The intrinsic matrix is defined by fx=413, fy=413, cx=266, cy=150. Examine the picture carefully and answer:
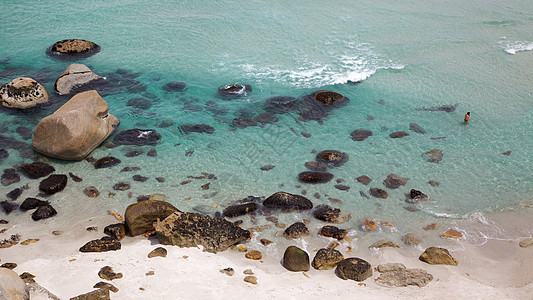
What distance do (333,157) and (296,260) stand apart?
5.13 meters

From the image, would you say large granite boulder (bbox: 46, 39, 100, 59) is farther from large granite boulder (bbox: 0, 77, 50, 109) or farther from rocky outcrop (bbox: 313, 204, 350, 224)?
rocky outcrop (bbox: 313, 204, 350, 224)

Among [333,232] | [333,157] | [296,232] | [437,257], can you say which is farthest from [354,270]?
[333,157]

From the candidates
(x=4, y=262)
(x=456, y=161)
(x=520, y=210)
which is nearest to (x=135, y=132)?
(x=4, y=262)

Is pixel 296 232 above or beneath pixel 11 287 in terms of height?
beneath

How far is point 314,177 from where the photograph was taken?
13117 millimetres

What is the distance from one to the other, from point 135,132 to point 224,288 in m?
8.30

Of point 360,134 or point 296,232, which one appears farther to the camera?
point 360,134

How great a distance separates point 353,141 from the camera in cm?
1503

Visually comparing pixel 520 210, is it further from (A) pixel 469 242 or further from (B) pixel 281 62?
(B) pixel 281 62

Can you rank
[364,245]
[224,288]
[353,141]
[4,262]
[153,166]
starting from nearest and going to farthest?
1. [224,288]
2. [4,262]
3. [364,245]
4. [153,166]
5. [353,141]

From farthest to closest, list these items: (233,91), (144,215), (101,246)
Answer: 1. (233,91)
2. (144,215)
3. (101,246)

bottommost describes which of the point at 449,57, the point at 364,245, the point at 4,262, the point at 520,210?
the point at 4,262

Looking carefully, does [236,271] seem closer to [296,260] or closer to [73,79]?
[296,260]

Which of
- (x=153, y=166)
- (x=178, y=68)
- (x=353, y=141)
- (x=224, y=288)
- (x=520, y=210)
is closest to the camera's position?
(x=224, y=288)
